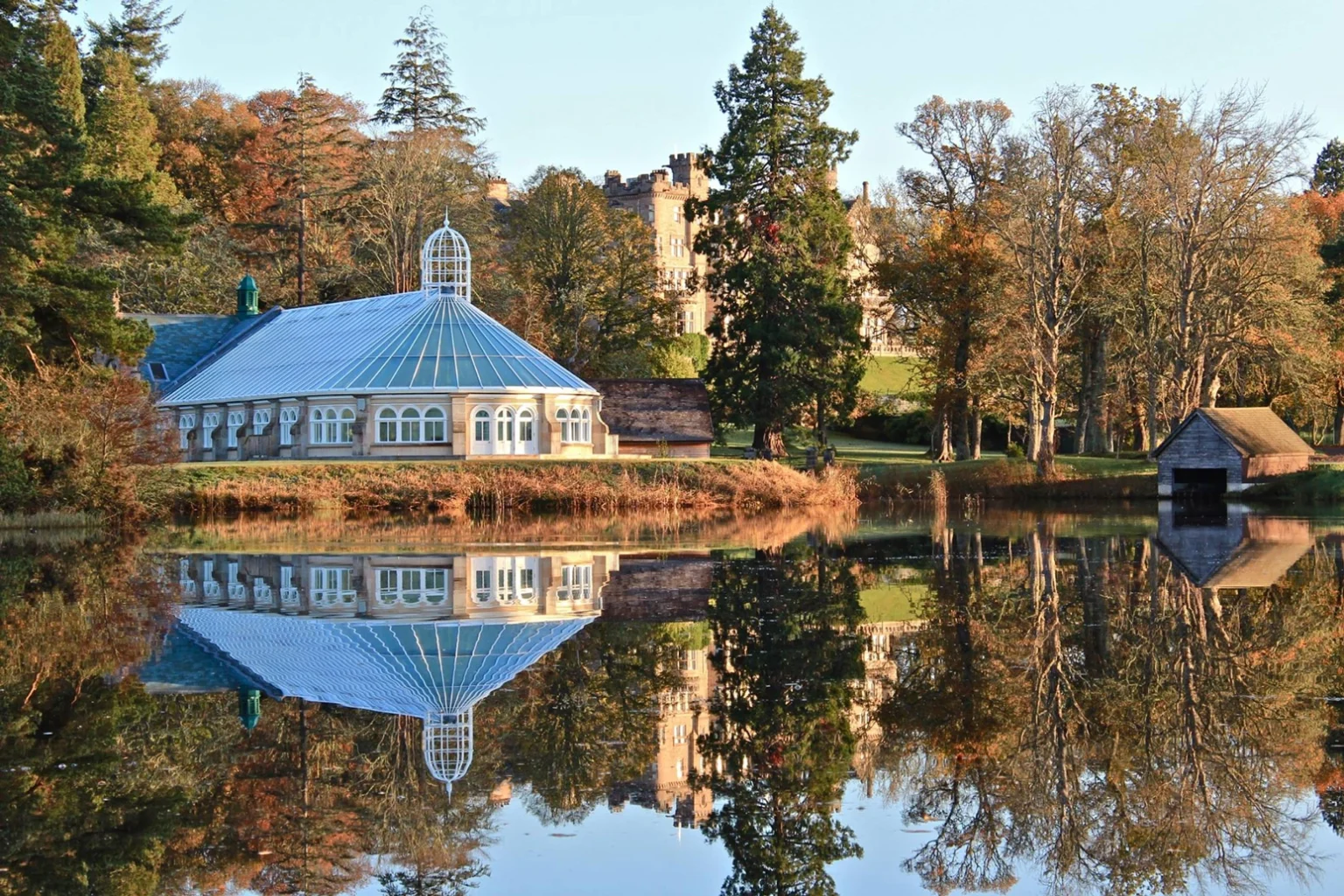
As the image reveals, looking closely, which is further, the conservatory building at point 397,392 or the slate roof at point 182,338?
the slate roof at point 182,338

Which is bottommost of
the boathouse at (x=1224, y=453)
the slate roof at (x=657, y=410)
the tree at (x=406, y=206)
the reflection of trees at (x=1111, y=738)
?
the reflection of trees at (x=1111, y=738)

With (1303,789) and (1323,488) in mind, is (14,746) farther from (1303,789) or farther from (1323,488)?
(1323,488)

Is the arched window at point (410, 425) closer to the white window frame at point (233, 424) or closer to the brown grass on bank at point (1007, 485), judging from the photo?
the white window frame at point (233, 424)

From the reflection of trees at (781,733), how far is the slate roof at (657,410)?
30.9 meters

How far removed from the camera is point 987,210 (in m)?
46.9

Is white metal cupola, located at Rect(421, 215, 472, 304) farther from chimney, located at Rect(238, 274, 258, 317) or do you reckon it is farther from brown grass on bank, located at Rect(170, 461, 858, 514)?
brown grass on bank, located at Rect(170, 461, 858, 514)

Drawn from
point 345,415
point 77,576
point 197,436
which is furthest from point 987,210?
point 77,576

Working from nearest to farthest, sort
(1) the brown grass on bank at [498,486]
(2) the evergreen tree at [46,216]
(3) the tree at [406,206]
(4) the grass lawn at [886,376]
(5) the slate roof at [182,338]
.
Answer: (2) the evergreen tree at [46,216] < (1) the brown grass on bank at [498,486] < (5) the slate roof at [182,338] < (3) the tree at [406,206] < (4) the grass lawn at [886,376]

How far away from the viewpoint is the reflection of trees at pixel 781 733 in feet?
26.3

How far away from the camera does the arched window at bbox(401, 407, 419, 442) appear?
45281mm

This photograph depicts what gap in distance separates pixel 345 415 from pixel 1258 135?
92.2 feet

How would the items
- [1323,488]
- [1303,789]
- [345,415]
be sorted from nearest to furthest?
[1303,789]
[1323,488]
[345,415]

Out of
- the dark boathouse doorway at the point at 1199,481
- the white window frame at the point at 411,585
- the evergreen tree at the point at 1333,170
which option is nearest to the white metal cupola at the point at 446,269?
the dark boathouse doorway at the point at 1199,481

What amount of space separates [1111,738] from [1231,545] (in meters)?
17.7
